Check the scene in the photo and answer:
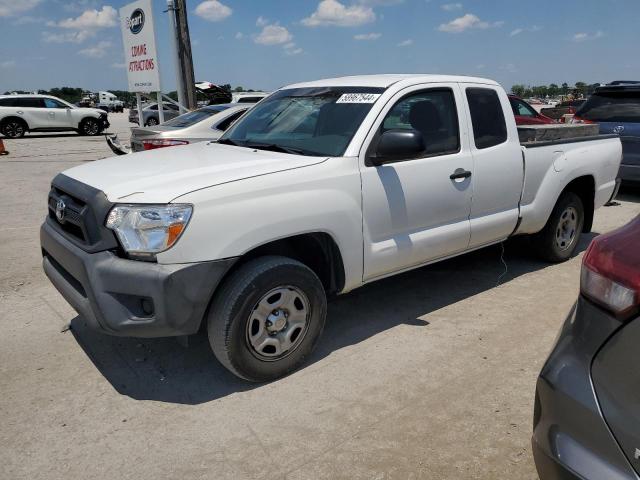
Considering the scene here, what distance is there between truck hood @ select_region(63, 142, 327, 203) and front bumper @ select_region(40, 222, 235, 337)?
360 millimetres

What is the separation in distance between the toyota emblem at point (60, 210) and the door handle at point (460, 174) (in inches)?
104

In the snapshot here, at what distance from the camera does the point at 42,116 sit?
70.8 feet

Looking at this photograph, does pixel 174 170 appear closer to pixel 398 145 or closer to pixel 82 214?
pixel 82 214

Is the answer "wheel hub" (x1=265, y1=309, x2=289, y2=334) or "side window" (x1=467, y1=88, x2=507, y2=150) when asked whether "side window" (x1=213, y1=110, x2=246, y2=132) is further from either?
"wheel hub" (x1=265, y1=309, x2=289, y2=334)

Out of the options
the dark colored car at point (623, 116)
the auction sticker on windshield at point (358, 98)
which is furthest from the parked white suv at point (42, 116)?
the auction sticker on windshield at point (358, 98)

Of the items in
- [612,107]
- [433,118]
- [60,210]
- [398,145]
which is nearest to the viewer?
[60,210]

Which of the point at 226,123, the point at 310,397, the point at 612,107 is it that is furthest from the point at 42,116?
the point at 310,397

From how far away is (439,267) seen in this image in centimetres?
534

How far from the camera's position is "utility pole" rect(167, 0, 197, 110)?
12.4 m

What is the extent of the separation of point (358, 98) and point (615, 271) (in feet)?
7.95

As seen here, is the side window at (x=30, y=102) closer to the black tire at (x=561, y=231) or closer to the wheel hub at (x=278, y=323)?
the black tire at (x=561, y=231)

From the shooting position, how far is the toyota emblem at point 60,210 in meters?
3.25

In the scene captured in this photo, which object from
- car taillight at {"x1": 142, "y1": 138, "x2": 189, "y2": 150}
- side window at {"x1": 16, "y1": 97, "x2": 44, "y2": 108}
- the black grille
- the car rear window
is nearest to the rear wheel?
side window at {"x1": 16, "y1": 97, "x2": 44, "y2": 108}

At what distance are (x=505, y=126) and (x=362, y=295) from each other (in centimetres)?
187
